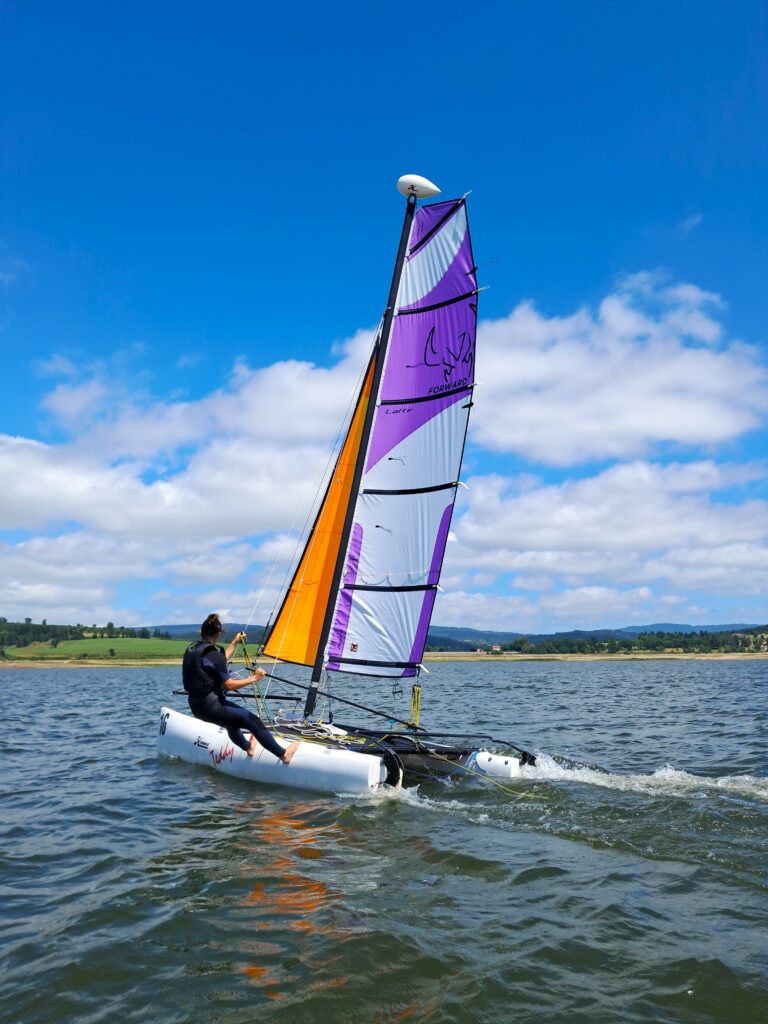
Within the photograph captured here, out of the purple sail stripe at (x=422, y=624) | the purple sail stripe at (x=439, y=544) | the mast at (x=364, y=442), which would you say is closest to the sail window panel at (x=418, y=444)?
the mast at (x=364, y=442)

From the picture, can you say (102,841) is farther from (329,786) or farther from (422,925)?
(422,925)

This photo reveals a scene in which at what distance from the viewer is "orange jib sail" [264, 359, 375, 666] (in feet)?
49.6

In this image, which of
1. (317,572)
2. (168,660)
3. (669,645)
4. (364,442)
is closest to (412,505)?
(364,442)

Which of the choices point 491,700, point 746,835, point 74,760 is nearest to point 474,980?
point 746,835

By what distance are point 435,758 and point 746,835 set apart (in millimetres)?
5572

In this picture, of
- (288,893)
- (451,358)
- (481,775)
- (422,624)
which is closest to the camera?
(288,893)

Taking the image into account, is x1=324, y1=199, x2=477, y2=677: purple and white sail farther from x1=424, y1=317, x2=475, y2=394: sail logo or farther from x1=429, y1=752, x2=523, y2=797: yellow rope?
x1=429, y1=752, x2=523, y2=797: yellow rope

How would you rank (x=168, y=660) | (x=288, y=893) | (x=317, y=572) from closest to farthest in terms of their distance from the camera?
(x=288, y=893) → (x=317, y=572) → (x=168, y=660)

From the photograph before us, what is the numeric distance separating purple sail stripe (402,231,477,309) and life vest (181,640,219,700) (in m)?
8.47

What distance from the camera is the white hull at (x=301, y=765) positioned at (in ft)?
39.2

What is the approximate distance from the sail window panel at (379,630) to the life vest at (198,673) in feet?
12.1

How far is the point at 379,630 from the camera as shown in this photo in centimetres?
1457

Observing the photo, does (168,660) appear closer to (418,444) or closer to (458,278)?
(418,444)

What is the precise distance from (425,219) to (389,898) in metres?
12.9
